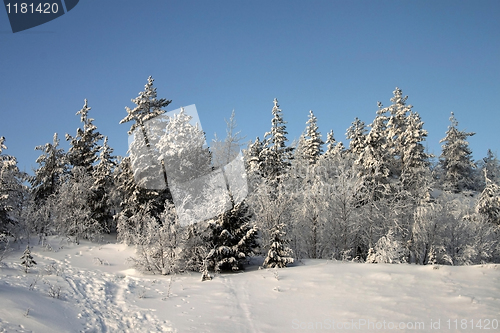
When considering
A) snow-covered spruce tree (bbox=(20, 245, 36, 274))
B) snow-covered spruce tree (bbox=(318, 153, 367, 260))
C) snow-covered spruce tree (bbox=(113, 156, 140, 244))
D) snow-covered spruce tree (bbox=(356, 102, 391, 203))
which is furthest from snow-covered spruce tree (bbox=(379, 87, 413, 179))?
snow-covered spruce tree (bbox=(20, 245, 36, 274))

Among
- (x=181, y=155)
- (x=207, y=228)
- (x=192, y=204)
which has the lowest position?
(x=207, y=228)

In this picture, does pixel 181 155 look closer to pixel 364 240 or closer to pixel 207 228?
pixel 207 228

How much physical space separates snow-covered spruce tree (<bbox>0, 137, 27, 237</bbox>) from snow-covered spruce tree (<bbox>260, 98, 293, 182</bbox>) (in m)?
20.8

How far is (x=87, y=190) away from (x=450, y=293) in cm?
2885

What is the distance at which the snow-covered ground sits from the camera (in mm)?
8125

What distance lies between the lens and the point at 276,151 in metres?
33.1

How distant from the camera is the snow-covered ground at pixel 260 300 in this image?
812 centimetres

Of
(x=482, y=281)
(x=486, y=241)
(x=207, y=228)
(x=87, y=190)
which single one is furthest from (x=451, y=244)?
(x=87, y=190)

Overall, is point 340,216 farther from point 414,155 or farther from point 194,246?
point 414,155

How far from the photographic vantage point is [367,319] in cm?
879

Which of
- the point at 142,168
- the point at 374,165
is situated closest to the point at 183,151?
the point at 142,168

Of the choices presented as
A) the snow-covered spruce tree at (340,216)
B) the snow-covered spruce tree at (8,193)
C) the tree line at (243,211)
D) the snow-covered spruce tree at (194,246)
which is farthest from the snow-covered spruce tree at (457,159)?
the snow-covered spruce tree at (8,193)

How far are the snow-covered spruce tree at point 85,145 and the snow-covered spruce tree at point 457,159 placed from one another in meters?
45.2

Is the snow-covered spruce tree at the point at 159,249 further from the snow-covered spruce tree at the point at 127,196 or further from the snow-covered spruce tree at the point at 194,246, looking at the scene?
the snow-covered spruce tree at the point at 127,196
